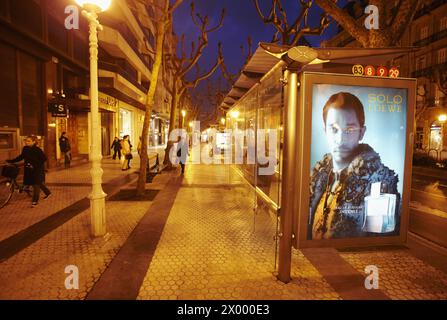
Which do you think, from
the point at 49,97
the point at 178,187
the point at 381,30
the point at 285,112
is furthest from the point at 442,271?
the point at 49,97

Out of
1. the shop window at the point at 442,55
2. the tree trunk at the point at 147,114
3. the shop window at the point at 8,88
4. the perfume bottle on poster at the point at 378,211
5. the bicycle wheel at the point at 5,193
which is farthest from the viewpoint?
the shop window at the point at 442,55

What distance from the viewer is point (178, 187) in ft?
34.9

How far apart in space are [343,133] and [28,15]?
46.8 feet

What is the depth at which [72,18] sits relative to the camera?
16.3 metres

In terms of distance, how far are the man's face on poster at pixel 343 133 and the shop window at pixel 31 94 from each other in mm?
13151

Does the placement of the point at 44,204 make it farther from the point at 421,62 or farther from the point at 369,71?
the point at 421,62

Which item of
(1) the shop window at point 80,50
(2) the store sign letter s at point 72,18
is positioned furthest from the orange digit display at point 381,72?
(1) the shop window at point 80,50

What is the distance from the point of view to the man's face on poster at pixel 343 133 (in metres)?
3.69

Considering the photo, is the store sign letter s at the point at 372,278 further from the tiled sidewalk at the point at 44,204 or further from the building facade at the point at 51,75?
the building facade at the point at 51,75

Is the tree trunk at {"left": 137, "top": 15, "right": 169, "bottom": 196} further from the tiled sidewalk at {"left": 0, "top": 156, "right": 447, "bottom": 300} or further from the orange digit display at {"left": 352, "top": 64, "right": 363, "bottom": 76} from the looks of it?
the orange digit display at {"left": 352, "top": 64, "right": 363, "bottom": 76}

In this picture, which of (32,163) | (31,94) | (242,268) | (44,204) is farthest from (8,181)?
(31,94)

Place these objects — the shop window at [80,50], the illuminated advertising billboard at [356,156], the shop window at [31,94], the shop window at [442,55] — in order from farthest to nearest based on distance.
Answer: the shop window at [442,55] → the shop window at [80,50] → the shop window at [31,94] → the illuminated advertising billboard at [356,156]

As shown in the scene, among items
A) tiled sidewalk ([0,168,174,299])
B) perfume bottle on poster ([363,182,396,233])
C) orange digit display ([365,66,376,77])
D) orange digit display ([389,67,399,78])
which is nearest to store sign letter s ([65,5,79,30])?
tiled sidewalk ([0,168,174,299])
